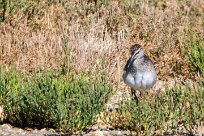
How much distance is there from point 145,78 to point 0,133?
213cm

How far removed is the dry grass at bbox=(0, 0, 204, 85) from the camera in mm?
10508

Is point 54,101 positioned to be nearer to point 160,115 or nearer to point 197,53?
point 160,115

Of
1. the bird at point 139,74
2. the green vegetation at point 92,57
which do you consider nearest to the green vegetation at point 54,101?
the green vegetation at point 92,57

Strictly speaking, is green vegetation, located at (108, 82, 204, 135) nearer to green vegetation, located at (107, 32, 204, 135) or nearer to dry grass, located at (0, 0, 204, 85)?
green vegetation, located at (107, 32, 204, 135)

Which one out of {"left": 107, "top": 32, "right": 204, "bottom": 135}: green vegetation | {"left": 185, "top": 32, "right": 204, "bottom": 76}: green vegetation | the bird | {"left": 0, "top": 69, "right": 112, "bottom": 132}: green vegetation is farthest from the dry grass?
{"left": 107, "top": 32, "right": 204, "bottom": 135}: green vegetation

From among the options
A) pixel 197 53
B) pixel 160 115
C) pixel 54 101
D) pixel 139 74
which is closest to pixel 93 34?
pixel 197 53

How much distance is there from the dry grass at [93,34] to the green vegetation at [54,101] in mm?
1812

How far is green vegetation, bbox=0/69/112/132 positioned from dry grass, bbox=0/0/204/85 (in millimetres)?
1812

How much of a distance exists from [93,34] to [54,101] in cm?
412

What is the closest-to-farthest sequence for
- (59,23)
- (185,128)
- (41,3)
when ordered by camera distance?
(185,128)
(59,23)
(41,3)

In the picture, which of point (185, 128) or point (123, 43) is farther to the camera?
point (123, 43)

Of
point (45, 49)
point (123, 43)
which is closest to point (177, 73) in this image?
point (123, 43)

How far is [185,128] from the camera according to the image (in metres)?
7.28

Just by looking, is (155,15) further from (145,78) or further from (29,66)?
(145,78)
